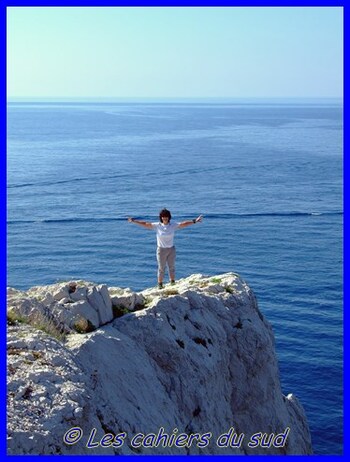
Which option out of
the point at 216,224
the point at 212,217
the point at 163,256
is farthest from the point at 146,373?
the point at 212,217

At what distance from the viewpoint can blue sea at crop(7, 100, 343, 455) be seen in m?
48.7

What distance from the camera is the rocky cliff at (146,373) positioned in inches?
555

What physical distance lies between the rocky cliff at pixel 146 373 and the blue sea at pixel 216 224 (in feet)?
59.5

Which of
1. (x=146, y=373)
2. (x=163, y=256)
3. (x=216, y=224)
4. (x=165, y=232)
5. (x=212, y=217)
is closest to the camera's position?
(x=146, y=373)

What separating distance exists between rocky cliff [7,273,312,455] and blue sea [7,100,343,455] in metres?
18.1

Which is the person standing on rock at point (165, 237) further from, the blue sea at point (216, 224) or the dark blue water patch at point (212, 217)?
the dark blue water patch at point (212, 217)

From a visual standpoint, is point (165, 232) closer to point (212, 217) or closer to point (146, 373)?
point (146, 373)

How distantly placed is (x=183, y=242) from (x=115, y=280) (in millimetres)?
13311

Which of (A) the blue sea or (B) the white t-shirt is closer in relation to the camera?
(B) the white t-shirt

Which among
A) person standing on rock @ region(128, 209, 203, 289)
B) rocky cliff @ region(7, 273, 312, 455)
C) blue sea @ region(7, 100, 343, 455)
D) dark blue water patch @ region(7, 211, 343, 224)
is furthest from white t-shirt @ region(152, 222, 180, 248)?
dark blue water patch @ region(7, 211, 343, 224)

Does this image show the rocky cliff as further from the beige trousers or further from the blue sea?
the blue sea

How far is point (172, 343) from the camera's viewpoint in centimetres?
1869

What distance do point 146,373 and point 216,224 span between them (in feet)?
195

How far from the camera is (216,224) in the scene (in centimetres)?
7656
